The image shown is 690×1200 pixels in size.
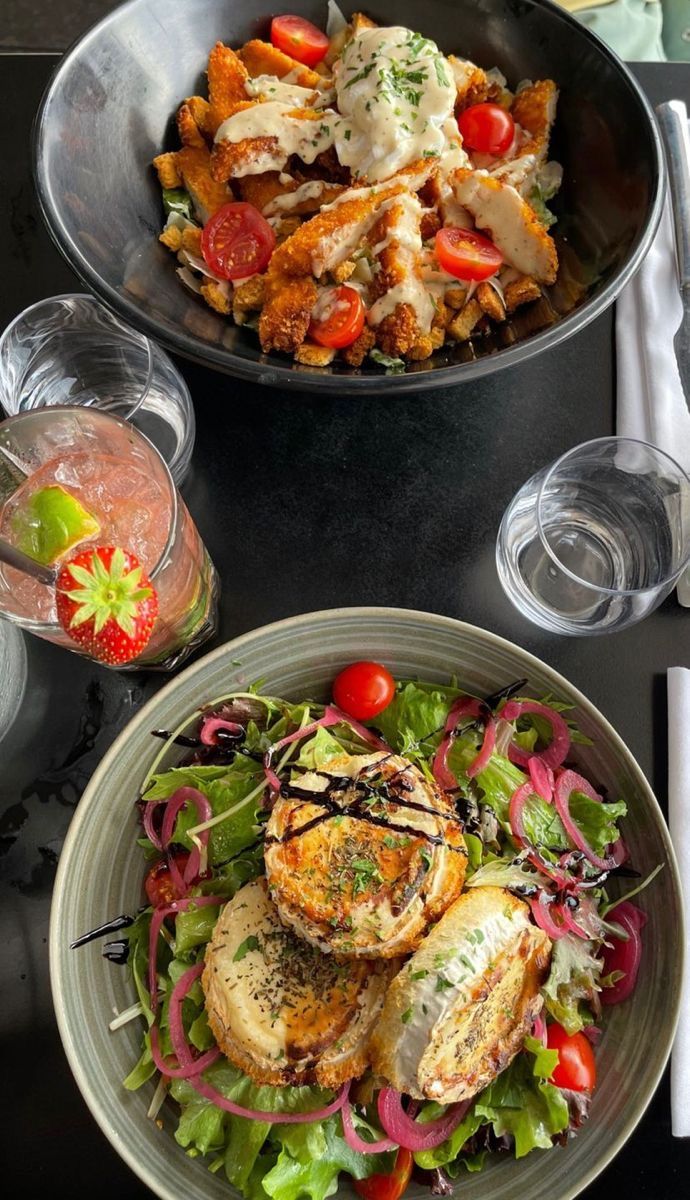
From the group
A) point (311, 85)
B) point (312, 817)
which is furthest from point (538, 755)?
point (311, 85)

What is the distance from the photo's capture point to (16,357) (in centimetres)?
174

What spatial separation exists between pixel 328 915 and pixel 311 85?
1.56 m

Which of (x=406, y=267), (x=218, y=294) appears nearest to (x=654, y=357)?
(x=406, y=267)

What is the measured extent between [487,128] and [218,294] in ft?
2.03

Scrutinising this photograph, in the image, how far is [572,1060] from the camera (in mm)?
1350

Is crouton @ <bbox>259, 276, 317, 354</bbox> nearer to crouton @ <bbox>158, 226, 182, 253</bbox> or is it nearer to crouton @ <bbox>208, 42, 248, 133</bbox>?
crouton @ <bbox>158, 226, 182, 253</bbox>

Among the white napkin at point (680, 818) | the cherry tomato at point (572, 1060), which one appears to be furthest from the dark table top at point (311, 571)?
the cherry tomato at point (572, 1060)

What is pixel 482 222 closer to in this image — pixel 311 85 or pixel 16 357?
pixel 311 85

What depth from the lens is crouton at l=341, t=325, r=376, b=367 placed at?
1.64 meters

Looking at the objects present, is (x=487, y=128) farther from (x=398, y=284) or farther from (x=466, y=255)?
(x=398, y=284)

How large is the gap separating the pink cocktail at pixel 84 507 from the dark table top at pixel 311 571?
0.82ft

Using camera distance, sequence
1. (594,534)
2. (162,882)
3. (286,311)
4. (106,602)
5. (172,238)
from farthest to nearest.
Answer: (594,534)
(172,238)
(286,311)
(162,882)
(106,602)

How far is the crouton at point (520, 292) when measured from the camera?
166 centimetres

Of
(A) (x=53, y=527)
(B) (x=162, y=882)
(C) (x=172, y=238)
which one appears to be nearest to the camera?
(A) (x=53, y=527)
